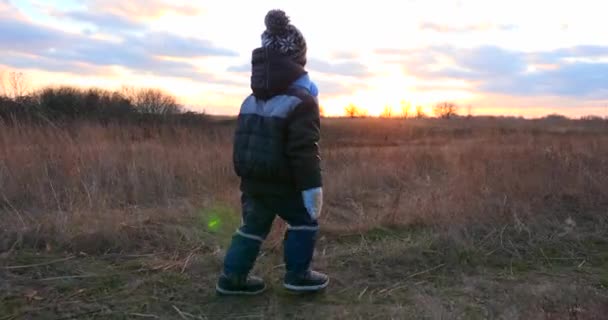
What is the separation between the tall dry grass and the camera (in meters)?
5.41

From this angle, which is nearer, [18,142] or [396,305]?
[396,305]

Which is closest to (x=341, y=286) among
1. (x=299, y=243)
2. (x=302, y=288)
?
(x=302, y=288)

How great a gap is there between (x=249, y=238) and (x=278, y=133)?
2.47ft

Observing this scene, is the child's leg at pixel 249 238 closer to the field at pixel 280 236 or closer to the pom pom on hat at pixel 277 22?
the field at pixel 280 236

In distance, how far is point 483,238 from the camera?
5.11m

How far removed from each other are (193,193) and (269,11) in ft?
13.2

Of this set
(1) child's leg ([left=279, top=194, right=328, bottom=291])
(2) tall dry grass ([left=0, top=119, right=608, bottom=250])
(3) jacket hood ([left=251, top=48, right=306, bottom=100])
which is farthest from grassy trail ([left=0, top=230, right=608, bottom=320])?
(3) jacket hood ([left=251, top=48, right=306, bottom=100])

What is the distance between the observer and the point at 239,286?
144 inches

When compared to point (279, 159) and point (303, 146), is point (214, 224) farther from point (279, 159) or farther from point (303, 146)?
point (303, 146)

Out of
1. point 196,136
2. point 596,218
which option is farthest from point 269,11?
point 196,136

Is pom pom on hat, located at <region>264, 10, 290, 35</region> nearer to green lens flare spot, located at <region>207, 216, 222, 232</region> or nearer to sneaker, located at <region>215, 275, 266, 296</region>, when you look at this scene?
sneaker, located at <region>215, 275, 266, 296</region>

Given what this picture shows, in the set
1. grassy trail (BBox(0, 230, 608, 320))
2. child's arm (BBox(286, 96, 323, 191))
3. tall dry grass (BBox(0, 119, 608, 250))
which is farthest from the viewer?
tall dry grass (BBox(0, 119, 608, 250))

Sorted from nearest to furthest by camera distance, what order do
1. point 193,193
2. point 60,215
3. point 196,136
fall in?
point 60,215 < point 193,193 < point 196,136

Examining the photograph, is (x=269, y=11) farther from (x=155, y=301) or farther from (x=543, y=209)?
(x=543, y=209)
